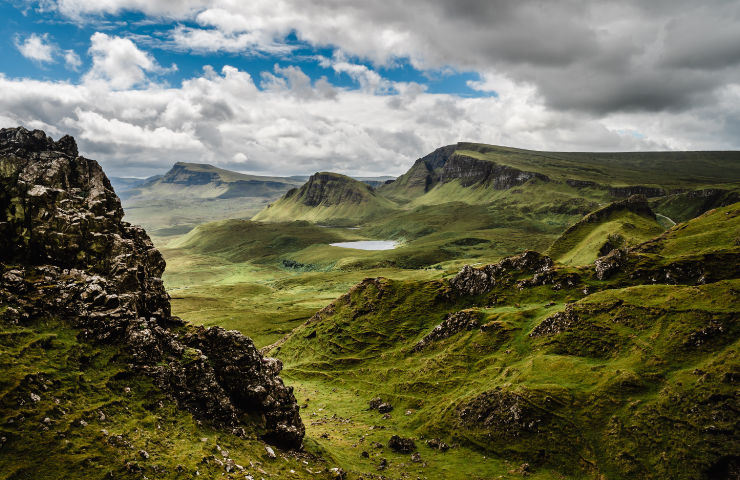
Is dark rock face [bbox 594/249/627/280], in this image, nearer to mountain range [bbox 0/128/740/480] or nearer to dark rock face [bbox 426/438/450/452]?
mountain range [bbox 0/128/740/480]

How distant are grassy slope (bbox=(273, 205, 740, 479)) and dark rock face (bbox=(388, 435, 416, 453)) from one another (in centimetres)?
→ 228

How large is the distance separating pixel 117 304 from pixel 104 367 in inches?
298

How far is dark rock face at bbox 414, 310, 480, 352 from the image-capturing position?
95.0 metres

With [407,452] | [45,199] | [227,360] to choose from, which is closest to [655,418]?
[407,452]

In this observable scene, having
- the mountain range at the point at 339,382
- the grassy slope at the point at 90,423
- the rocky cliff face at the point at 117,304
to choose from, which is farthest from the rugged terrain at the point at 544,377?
the grassy slope at the point at 90,423

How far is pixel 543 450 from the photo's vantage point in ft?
187

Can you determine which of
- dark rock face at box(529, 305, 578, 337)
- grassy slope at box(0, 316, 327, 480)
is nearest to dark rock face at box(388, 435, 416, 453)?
grassy slope at box(0, 316, 327, 480)

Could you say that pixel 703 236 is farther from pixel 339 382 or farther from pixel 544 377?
pixel 339 382

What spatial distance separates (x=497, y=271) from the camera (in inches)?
4500

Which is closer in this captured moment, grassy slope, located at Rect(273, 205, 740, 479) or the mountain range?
the mountain range

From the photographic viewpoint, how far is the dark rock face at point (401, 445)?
6316cm

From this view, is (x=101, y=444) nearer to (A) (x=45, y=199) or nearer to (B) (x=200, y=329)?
(B) (x=200, y=329)

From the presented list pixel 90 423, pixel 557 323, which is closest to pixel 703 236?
pixel 557 323

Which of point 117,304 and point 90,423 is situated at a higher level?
point 117,304
